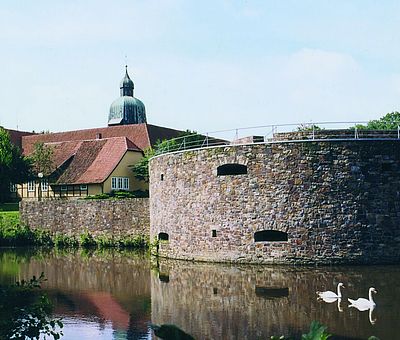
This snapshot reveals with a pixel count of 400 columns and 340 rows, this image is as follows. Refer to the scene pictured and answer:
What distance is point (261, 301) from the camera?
13602 mm

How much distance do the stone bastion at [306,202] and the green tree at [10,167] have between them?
23185 millimetres

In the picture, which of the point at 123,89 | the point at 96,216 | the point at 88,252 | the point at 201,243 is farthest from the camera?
the point at 123,89

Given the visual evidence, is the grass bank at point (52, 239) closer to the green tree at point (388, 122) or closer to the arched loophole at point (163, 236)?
the arched loophole at point (163, 236)

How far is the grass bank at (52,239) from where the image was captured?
29.4m

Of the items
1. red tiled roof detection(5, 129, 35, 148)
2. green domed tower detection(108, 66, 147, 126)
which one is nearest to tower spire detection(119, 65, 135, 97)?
green domed tower detection(108, 66, 147, 126)

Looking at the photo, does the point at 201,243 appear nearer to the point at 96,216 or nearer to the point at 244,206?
the point at 244,206

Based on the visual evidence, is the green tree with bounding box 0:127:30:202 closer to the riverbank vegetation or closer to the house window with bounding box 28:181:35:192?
the house window with bounding box 28:181:35:192

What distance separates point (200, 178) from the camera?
22281mm

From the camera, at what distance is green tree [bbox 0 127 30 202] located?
41.2 m

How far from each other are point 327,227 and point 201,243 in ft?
14.9

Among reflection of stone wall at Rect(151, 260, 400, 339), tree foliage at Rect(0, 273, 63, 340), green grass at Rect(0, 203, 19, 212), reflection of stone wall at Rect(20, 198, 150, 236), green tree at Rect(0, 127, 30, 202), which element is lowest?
reflection of stone wall at Rect(151, 260, 400, 339)

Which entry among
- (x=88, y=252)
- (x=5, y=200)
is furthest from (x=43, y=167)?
(x=88, y=252)

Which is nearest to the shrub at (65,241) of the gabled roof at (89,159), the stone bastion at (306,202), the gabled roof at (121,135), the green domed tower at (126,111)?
the gabled roof at (89,159)

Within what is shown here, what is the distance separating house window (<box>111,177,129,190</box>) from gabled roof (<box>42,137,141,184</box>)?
80 cm
